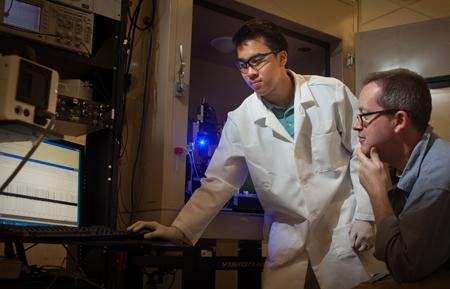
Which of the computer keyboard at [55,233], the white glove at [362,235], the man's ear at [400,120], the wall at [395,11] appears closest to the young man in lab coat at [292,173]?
the white glove at [362,235]

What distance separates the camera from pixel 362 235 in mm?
1555

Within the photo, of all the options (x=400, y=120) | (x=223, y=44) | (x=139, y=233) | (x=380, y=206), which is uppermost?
(x=223, y=44)

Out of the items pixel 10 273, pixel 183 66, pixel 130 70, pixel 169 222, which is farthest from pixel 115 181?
pixel 130 70

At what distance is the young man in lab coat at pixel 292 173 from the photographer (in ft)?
5.40

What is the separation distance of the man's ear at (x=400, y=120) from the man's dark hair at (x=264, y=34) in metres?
0.86

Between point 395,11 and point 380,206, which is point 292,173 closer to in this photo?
point 380,206

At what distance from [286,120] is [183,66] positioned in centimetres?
67

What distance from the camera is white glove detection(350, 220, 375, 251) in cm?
156

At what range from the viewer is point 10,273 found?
4.56ft

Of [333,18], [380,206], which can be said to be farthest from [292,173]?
[333,18]

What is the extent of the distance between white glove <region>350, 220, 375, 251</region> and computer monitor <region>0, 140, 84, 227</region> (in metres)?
1.26

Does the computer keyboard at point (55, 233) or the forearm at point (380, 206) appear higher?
the forearm at point (380, 206)

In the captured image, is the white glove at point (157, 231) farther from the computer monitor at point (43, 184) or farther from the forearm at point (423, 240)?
the forearm at point (423, 240)

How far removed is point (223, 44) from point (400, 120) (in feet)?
7.67
